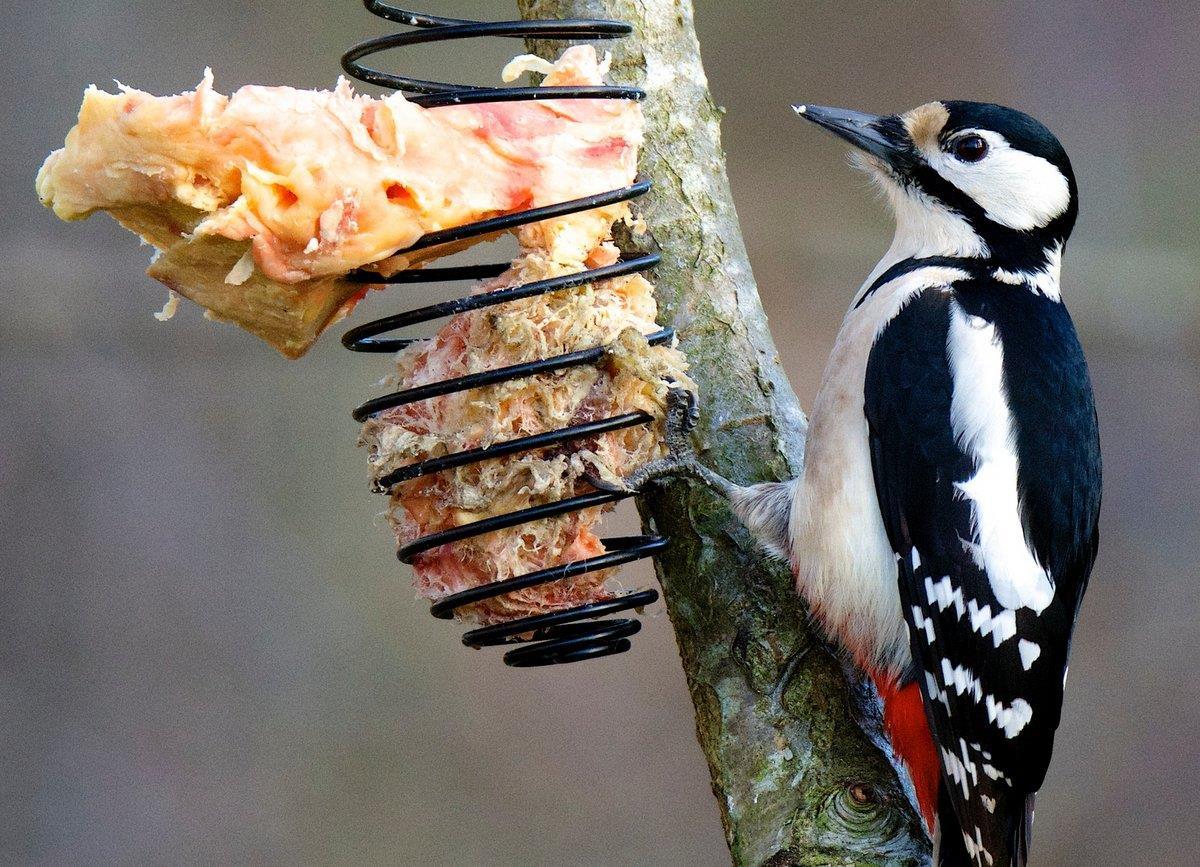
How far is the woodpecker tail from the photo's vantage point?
1.81m

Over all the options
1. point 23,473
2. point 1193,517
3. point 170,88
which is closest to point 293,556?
point 23,473

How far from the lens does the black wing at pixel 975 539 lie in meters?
1.86

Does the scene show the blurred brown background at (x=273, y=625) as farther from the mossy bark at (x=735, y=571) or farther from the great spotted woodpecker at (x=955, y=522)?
the mossy bark at (x=735, y=571)

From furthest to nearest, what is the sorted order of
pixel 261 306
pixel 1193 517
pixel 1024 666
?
pixel 1193 517 < pixel 1024 666 < pixel 261 306

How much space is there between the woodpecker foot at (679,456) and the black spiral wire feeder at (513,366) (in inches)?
3.0

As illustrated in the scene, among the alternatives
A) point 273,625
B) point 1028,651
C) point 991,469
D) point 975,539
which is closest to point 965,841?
point 1028,651

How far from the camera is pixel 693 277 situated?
1903mm

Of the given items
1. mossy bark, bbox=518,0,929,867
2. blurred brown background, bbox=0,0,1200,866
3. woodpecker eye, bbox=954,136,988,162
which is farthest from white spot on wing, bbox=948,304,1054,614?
blurred brown background, bbox=0,0,1200,866

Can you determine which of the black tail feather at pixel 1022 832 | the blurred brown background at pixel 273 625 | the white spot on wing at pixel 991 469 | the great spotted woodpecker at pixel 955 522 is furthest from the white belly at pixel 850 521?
the blurred brown background at pixel 273 625

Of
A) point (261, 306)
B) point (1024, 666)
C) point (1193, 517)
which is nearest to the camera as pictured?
point (261, 306)

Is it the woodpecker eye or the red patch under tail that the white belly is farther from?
the woodpecker eye

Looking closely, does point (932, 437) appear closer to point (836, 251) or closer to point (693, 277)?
point (693, 277)

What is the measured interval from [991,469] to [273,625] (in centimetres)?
204

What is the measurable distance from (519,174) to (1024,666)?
0.95m
